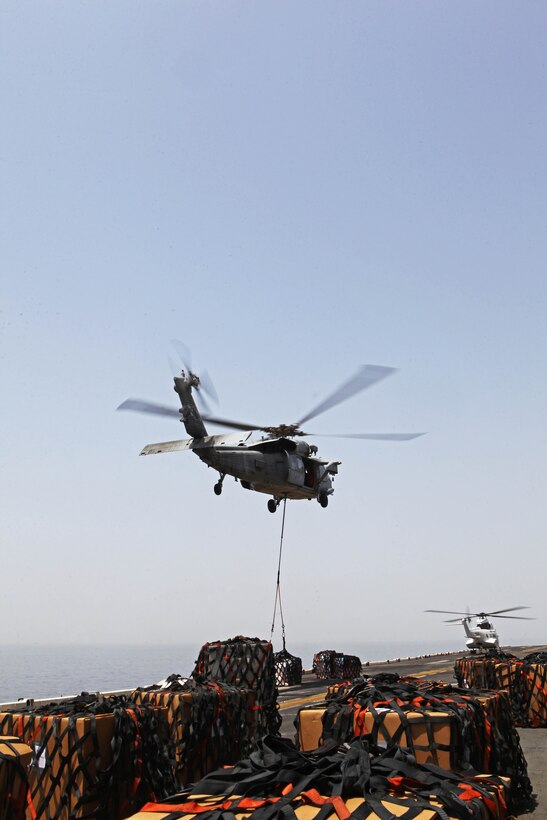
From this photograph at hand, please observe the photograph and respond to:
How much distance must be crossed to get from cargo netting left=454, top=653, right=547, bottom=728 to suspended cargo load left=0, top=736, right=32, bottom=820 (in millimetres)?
15940

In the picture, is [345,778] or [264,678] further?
[264,678]

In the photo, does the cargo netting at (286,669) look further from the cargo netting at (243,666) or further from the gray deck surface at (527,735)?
the cargo netting at (243,666)

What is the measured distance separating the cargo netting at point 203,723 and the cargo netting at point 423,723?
11.3ft

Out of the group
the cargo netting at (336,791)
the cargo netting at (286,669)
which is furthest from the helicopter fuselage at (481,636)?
the cargo netting at (336,791)

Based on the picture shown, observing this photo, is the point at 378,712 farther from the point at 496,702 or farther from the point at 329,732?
the point at 496,702

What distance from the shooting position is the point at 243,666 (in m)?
19.5

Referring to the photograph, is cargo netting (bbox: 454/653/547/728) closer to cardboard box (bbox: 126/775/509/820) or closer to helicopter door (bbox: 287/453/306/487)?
helicopter door (bbox: 287/453/306/487)

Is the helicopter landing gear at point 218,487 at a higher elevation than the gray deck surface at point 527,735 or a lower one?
higher

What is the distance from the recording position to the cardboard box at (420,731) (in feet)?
28.3

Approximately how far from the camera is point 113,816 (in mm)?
9539

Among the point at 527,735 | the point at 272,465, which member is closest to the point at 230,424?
the point at 272,465

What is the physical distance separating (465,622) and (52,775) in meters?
39.9

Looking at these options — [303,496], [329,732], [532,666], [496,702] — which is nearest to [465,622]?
[303,496]

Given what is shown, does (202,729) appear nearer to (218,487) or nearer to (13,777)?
(13,777)
